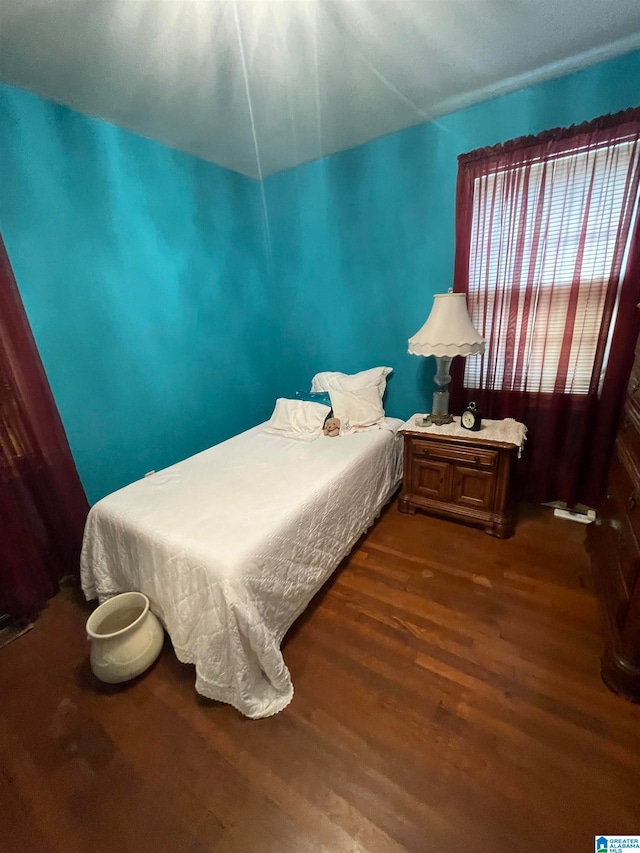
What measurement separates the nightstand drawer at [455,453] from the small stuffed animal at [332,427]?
495 millimetres

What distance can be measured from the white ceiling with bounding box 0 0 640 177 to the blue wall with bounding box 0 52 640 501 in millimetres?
157

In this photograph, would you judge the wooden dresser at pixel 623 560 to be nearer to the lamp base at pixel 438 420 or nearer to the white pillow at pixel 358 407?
the lamp base at pixel 438 420

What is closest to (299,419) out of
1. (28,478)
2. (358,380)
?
(358,380)

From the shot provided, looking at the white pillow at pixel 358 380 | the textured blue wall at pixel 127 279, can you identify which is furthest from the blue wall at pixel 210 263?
the white pillow at pixel 358 380

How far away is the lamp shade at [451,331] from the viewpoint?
1.91m

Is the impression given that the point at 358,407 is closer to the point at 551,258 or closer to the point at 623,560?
the point at 551,258

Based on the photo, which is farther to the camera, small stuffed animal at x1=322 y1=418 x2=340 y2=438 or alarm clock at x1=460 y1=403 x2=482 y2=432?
small stuffed animal at x1=322 y1=418 x2=340 y2=438

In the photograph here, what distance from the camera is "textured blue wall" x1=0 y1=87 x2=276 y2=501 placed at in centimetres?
163

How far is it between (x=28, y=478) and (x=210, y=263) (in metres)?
1.73

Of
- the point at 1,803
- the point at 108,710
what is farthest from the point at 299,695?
the point at 1,803

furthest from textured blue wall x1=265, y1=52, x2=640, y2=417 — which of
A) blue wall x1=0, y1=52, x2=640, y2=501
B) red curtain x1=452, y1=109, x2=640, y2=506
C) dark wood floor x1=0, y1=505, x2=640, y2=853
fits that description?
dark wood floor x1=0, y1=505, x2=640, y2=853

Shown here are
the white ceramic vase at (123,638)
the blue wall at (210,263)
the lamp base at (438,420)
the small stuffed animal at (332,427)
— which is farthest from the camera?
the small stuffed animal at (332,427)

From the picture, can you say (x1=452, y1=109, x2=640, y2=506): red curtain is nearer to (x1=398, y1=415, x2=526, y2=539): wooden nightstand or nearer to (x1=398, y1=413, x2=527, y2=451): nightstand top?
(x1=398, y1=413, x2=527, y2=451): nightstand top
